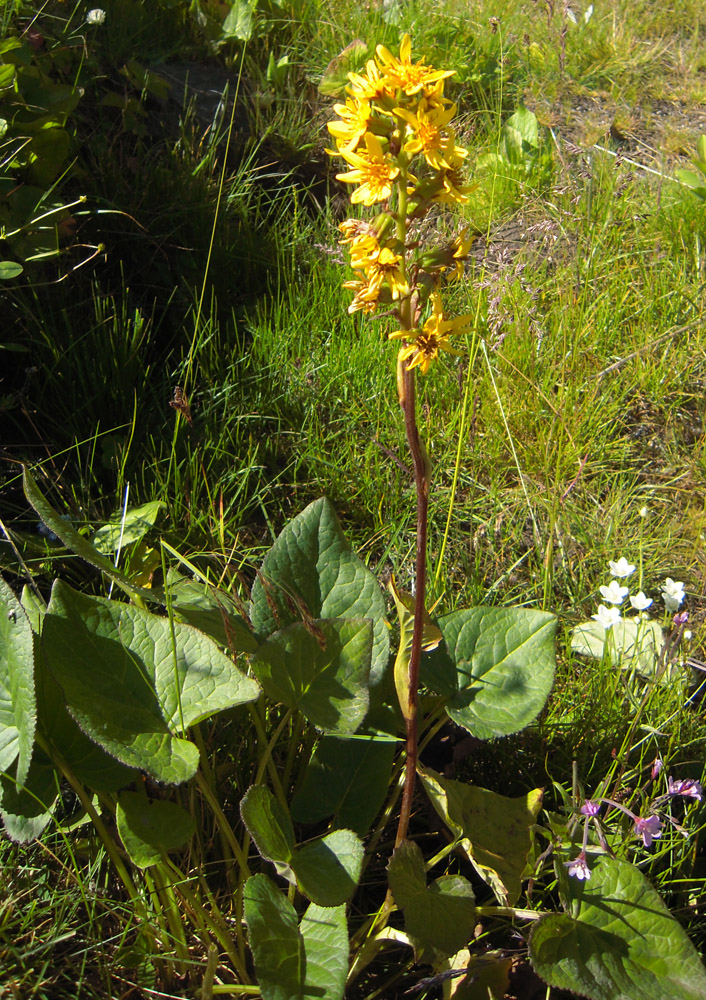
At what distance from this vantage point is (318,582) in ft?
4.54

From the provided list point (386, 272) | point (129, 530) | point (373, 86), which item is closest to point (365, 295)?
point (386, 272)

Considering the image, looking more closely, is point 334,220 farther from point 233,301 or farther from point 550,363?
point 550,363

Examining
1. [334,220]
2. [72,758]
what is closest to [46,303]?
[334,220]

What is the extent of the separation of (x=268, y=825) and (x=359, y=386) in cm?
128

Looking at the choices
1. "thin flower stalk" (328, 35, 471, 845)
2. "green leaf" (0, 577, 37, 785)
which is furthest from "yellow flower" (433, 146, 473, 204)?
"green leaf" (0, 577, 37, 785)

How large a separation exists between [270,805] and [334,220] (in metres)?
2.05

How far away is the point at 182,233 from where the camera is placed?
8.06ft

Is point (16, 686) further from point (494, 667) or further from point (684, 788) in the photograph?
point (684, 788)

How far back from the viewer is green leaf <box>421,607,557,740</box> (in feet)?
Result: 4.21

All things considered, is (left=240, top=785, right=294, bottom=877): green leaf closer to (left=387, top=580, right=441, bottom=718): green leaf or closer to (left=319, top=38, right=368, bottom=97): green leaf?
(left=387, top=580, right=441, bottom=718): green leaf

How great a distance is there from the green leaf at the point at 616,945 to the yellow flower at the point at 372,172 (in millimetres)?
997

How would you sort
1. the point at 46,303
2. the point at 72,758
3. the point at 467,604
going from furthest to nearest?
the point at 46,303 < the point at 467,604 < the point at 72,758

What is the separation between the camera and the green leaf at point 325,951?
40.1 inches

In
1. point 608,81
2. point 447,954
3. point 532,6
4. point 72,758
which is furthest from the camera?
point 532,6
